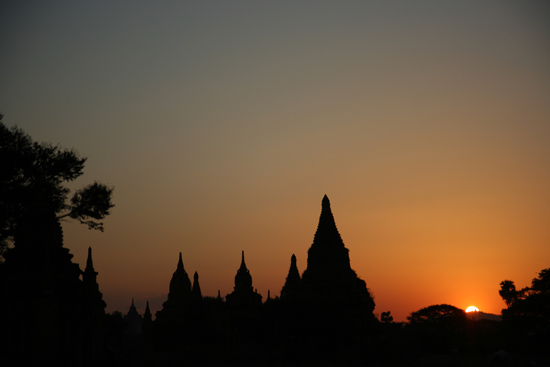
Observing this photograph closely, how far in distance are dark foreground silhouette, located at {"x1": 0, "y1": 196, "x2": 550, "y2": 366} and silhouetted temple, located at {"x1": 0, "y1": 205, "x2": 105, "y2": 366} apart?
0.12 feet

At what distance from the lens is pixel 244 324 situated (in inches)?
2275

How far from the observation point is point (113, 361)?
36156mm

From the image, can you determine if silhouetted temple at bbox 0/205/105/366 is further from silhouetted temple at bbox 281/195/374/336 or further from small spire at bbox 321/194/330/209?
small spire at bbox 321/194/330/209

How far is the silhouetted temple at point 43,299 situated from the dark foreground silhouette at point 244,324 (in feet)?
0.12

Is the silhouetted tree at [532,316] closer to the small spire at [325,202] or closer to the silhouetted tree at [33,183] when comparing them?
the small spire at [325,202]

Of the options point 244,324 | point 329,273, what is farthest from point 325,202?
point 244,324

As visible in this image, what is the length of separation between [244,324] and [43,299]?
31.1m

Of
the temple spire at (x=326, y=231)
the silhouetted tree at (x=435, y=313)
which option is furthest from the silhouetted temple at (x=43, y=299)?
the silhouetted tree at (x=435, y=313)

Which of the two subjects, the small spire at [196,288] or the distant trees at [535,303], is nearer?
the distant trees at [535,303]

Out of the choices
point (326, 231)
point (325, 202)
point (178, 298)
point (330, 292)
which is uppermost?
point (325, 202)

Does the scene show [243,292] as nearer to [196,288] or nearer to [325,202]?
[196,288]

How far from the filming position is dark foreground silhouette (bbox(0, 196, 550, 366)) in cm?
2791

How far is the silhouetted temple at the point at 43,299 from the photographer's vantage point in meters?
27.4

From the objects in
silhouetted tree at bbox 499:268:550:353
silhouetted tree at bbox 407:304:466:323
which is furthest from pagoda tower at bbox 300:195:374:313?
silhouetted tree at bbox 407:304:466:323
